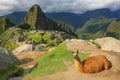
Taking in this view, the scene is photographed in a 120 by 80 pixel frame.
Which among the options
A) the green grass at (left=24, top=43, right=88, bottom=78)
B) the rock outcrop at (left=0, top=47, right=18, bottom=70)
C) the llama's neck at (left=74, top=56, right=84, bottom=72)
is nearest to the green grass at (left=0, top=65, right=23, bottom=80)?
the rock outcrop at (left=0, top=47, right=18, bottom=70)

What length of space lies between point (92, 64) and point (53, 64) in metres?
4.57

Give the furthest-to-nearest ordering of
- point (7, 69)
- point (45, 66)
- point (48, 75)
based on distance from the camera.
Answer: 1. point (7, 69)
2. point (45, 66)
3. point (48, 75)

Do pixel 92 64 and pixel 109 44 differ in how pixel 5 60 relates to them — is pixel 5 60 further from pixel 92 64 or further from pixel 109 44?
pixel 109 44

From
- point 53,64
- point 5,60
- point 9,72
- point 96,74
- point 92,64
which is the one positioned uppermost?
point 92,64

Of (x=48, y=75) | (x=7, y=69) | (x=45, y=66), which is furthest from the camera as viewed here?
(x=7, y=69)

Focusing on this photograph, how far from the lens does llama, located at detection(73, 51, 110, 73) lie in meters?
21.6

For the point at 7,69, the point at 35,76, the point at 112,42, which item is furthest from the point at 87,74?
the point at 112,42

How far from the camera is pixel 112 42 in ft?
124

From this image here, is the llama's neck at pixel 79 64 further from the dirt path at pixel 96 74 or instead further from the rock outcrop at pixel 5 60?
the rock outcrop at pixel 5 60

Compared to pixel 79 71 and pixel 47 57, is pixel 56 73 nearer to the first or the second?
pixel 79 71

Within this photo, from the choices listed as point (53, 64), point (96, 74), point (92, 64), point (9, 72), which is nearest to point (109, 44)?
point (53, 64)

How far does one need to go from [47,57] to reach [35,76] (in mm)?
4238

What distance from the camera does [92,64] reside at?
70.8 ft

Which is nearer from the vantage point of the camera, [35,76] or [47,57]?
[35,76]
